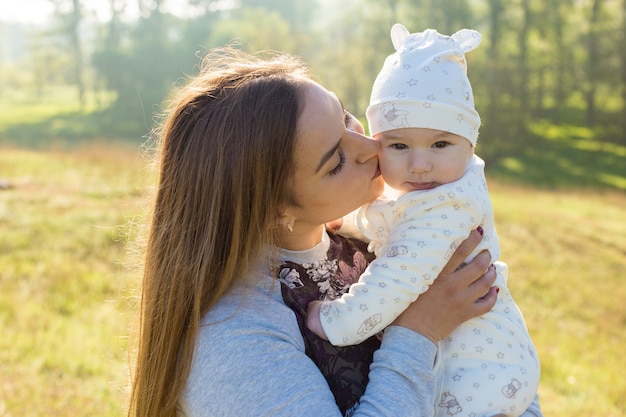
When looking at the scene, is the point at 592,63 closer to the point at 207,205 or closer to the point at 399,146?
the point at 399,146

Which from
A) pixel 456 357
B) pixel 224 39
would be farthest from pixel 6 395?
pixel 224 39

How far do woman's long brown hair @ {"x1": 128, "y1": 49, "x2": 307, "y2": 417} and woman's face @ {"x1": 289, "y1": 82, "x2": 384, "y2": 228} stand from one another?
38mm

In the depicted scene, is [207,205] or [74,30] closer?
[207,205]

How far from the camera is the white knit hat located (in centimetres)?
191

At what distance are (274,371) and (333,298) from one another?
→ 0.42 m

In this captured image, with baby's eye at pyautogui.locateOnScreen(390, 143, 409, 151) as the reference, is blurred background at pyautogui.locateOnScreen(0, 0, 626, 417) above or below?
below

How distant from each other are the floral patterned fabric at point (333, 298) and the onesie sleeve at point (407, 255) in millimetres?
62

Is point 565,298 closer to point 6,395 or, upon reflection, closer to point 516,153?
point 6,395

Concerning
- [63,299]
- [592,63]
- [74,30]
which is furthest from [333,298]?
[74,30]

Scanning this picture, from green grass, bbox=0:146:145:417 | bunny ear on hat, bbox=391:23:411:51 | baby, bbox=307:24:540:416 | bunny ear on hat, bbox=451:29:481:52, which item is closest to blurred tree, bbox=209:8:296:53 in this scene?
green grass, bbox=0:146:145:417

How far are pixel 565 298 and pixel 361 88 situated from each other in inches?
968

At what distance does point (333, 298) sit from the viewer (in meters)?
1.91

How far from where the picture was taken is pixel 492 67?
3042 centimetres

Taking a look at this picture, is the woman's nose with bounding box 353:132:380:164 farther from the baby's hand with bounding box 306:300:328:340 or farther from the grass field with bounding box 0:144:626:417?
the grass field with bounding box 0:144:626:417
